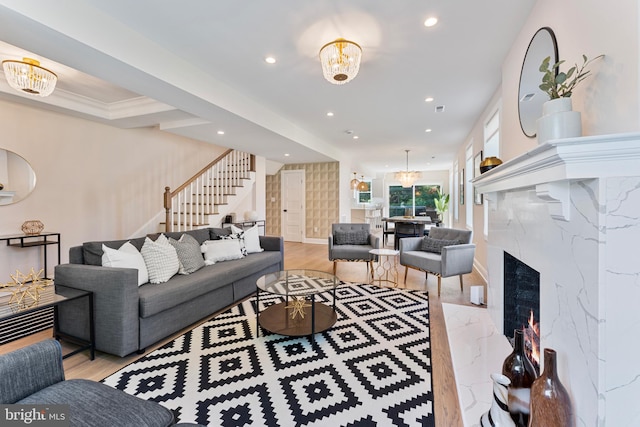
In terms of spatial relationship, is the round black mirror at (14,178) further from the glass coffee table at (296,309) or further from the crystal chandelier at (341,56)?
the crystal chandelier at (341,56)

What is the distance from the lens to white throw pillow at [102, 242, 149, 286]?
237 centimetres

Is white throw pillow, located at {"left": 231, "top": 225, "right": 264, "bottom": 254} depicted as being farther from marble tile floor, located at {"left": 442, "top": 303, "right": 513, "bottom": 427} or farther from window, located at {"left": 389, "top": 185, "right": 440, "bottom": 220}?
window, located at {"left": 389, "top": 185, "right": 440, "bottom": 220}

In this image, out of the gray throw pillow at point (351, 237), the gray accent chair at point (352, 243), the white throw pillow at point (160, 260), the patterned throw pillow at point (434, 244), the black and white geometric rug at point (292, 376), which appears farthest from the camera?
the gray throw pillow at point (351, 237)

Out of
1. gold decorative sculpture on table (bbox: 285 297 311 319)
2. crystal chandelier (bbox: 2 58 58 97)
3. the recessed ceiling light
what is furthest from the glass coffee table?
crystal chandelier (bbox: 2 58 58 97)

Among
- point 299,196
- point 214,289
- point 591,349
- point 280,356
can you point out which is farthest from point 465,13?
point 299,196

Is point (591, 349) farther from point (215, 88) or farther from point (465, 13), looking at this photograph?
point (215, 88)

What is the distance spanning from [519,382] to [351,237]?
3584 mm

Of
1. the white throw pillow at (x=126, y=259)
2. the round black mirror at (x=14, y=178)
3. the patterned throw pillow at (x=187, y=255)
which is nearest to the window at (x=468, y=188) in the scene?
the patterned throw pillow at (x=187, y=255)

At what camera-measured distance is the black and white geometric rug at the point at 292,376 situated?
1619mm

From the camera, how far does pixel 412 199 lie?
42.4 feet

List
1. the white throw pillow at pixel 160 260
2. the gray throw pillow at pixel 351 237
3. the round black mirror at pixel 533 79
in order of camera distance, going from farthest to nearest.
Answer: the gray throw pillow at pixel 351 237
the white throw pillow at pixel 160 260
the round black mirror at pixel 533 79

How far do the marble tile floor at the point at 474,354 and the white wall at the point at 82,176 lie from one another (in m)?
5.67

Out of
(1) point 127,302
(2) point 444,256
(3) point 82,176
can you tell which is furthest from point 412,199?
(1) point 127,302

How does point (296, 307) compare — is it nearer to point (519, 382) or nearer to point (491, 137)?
point (519, 382)
